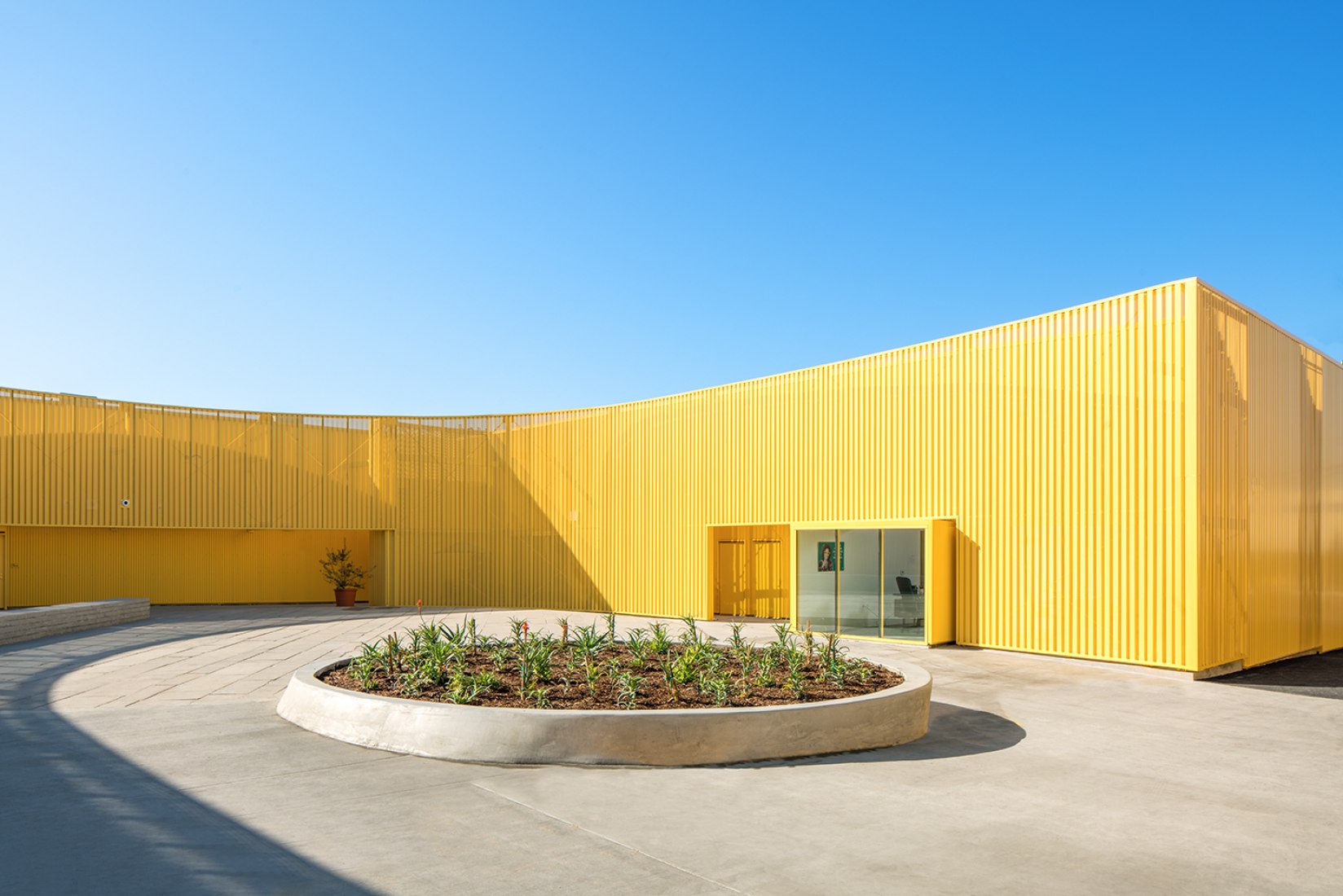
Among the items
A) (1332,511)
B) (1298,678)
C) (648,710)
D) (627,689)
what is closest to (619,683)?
(627,689)

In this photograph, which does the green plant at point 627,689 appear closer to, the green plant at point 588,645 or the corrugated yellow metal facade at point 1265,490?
the green plant at point 588,645

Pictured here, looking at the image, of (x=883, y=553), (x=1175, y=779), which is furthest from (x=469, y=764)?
(x=883, y=553)

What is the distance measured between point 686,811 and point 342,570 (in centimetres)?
2367

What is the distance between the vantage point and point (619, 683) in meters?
9.09

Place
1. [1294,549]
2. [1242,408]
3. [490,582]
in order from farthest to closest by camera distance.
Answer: [490,582], [1294,549], [1242,408]

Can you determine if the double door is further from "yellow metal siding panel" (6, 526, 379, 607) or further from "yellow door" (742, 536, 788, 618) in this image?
"yellow metal siding panel" (6, 526, 379, 607)

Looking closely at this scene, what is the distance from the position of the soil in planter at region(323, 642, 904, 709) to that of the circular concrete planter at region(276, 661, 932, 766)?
50 cm

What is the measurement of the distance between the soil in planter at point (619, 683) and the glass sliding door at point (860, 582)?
6669mm

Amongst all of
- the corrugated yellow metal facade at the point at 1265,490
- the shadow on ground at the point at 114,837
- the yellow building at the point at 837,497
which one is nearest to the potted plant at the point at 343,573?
the yellow building at the point at 837,497

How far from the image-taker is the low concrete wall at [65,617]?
16.6 meters

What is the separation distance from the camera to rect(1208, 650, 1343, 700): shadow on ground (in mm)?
12633

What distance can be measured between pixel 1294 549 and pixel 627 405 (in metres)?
14.7

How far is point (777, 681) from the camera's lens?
9633 millimetres

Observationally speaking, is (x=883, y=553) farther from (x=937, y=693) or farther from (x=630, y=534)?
(x=630, y=534)
